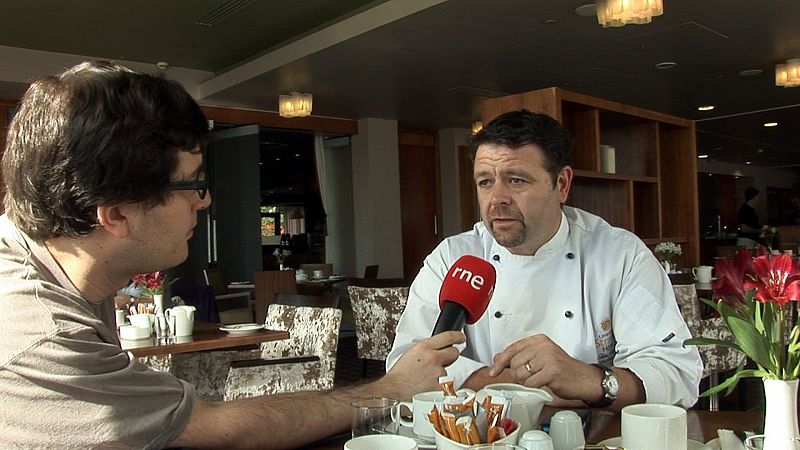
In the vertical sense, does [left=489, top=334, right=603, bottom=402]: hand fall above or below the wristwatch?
above

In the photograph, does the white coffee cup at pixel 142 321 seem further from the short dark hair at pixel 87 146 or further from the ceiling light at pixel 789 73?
the ceiling light at pixel 789 73

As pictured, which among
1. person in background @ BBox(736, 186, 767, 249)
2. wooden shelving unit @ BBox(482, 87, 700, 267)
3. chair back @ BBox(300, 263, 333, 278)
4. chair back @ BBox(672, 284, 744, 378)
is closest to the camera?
chair back @ BBox(672, 284, 744, 378)

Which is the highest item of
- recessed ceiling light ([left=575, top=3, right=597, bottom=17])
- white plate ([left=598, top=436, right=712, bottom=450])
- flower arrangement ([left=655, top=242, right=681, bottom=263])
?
recessed ceiling light ([left=575, top=3, right=597, bottom=17])

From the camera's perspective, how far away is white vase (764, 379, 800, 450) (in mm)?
1044

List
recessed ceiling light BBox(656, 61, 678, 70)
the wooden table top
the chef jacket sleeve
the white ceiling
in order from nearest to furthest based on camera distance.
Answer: the chef jacket sleeve < the wooden table top < the white ceiling < recessed ceiling light BBox(656, 61, 678, 70)

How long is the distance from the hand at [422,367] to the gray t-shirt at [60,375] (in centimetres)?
50

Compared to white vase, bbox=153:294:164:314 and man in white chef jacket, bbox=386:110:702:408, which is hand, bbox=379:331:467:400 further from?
white vase, bbox=153:294:164:314

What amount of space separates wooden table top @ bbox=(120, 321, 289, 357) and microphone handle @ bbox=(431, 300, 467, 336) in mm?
1996

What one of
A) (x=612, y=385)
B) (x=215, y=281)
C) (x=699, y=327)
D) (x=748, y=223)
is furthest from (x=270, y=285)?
(x=748, y=223)

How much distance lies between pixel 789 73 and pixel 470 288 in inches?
272

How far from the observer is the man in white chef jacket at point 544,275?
75.3 inches

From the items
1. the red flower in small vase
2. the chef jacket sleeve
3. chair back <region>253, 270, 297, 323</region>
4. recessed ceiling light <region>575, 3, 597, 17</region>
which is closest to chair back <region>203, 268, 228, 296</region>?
chair back <region>253, 270, 297, 323</region>

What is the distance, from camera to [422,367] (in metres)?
1.46

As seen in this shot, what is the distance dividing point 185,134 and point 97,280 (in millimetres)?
298
